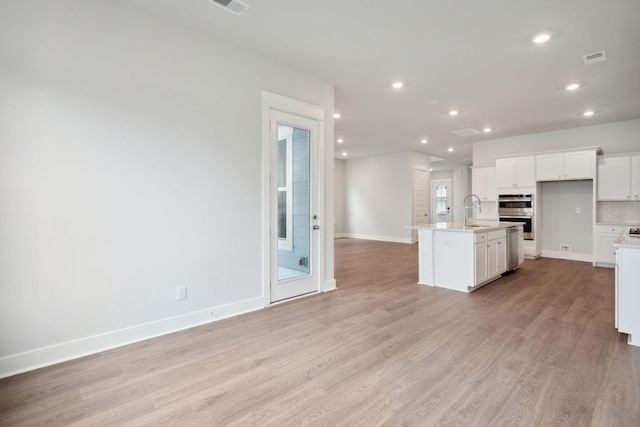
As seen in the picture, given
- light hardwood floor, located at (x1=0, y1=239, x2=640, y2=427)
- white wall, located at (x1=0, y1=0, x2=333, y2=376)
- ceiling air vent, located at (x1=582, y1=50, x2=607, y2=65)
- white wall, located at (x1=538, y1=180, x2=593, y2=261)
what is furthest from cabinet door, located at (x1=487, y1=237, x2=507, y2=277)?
white wall, located at (x1=0, y1=0, x2=333, y2=376)

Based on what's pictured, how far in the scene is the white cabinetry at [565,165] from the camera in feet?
20.6

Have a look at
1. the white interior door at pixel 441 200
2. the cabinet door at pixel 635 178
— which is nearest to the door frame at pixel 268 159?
the cabinet door at pixel 635 178

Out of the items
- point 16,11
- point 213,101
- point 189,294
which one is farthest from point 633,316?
point 16,11

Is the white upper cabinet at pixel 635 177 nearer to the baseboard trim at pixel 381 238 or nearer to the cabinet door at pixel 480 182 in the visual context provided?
the cabinet door at pixel 480 182

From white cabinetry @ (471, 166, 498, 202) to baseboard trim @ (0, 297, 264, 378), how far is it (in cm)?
661

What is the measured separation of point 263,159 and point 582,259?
740 cm

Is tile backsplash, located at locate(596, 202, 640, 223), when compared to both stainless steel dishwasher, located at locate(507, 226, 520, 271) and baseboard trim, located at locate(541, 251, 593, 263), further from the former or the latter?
stainless steel dishwasher, located at locate(507, 226, 520, 271)

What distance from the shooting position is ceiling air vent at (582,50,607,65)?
355 centimetres

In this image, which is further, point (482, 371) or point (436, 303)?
point (436, 303)

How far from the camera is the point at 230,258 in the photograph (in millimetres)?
3479

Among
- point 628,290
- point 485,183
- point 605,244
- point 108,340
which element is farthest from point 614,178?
point 108,340

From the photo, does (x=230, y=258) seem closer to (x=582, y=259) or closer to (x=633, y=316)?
(x=633, y=316)

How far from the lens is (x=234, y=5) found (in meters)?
2.77

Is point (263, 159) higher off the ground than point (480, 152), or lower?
lower
